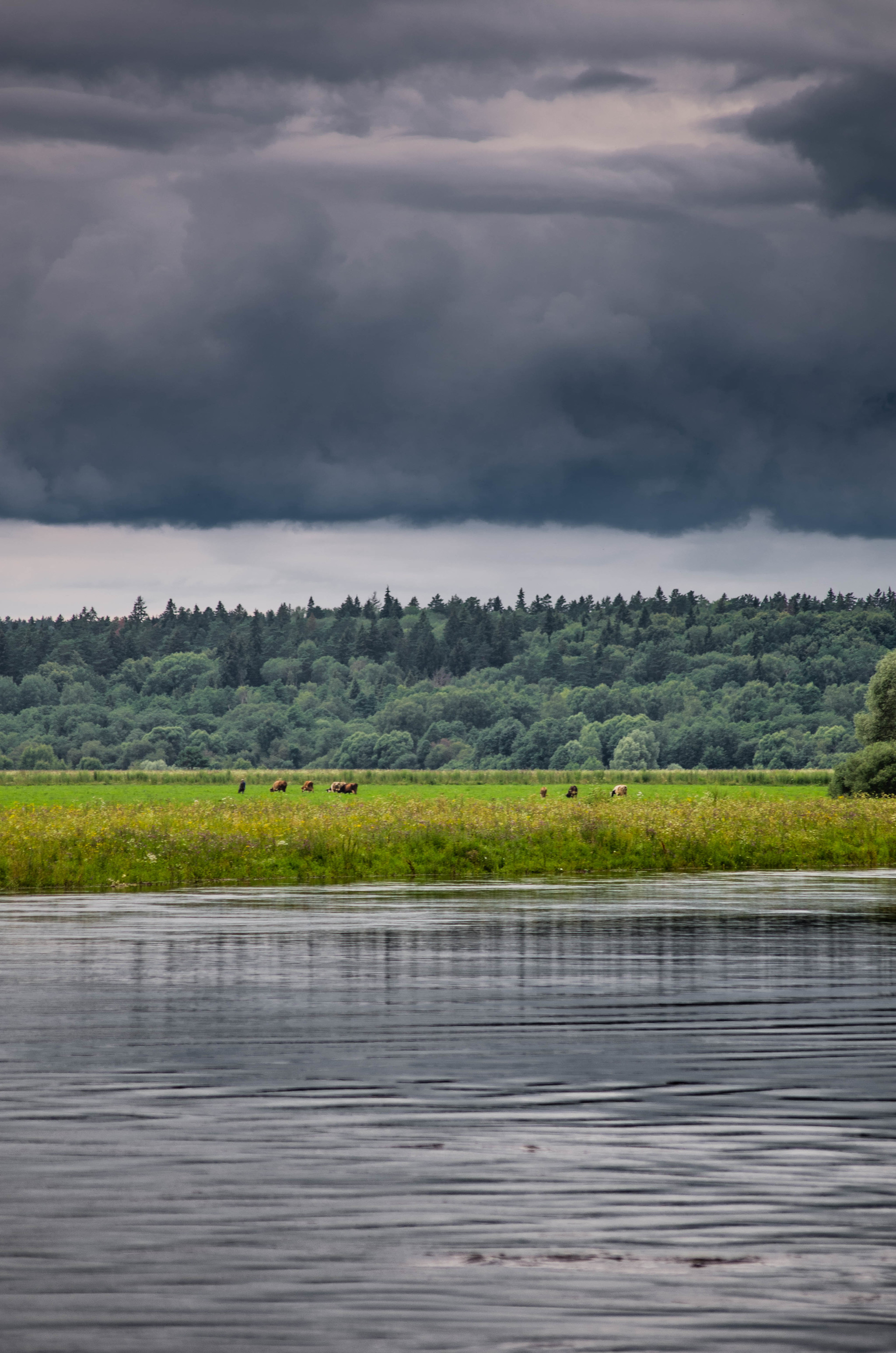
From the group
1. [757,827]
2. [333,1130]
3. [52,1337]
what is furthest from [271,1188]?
[757,827]

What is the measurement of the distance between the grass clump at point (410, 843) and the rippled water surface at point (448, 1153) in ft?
55.3

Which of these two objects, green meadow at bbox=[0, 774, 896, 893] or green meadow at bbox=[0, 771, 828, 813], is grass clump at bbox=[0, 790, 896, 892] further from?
green meadow at bbox=[0, 771, 828, 813]

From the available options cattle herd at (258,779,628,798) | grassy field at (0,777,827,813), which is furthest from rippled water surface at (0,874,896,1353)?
cattle herd at (258,779,628,798)

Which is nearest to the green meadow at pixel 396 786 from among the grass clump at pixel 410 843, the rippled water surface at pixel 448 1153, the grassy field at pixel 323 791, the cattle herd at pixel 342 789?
the grassy field at pixel 323 791

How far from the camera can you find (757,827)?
48.8m

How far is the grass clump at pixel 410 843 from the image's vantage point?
132 ft

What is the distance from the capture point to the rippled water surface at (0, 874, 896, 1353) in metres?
8.08

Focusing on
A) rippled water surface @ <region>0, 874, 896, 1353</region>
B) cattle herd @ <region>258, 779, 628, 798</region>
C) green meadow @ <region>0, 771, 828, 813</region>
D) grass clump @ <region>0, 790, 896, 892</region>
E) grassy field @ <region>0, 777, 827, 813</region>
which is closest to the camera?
rippled water surface @ <region>0, 874, 896, 1353</region>

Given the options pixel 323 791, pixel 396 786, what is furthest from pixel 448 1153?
pixel 396 786

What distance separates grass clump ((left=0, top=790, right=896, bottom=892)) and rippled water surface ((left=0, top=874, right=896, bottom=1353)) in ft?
55.3

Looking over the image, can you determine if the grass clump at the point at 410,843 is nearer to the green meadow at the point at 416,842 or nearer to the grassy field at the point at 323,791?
the green meadow at the point at 416,842

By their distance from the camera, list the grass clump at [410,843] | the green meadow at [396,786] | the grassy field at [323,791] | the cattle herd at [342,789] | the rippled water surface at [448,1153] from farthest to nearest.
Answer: the cattle herd at [342,789] < the green meadow at [396,786] < the grassy field at [323,791] < the grass clump at [410,843] < the rippled water surface at [448,1153]

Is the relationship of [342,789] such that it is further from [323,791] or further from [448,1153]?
[448,1153]

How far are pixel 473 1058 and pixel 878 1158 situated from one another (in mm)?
4953
